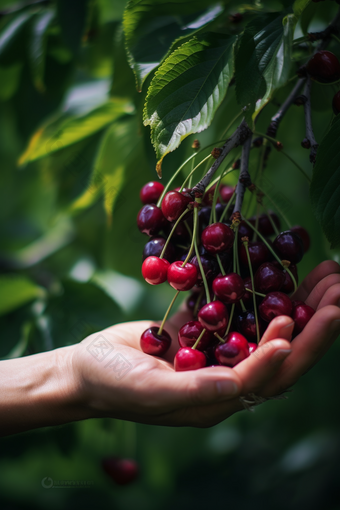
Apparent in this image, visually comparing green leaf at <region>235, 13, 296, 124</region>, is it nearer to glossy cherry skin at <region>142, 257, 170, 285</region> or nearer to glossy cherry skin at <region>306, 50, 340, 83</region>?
glossy cherry skin at <region>306, 50, 340, 83</region>

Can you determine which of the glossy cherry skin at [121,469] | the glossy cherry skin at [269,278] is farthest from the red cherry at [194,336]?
the glossy cherry skin at [121,469]

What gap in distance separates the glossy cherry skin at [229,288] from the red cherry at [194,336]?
0.32 feet

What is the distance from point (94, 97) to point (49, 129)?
33 cm

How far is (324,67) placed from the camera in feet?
2.37

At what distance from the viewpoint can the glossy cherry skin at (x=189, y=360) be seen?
0.74m

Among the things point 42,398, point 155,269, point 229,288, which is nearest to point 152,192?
point 155,269

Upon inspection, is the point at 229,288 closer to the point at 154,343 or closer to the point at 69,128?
the point at 154,343

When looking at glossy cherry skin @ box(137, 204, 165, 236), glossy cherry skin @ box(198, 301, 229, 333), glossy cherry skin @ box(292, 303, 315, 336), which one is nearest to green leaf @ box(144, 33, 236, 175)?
glossy cherry skin @ box(137, 204, 165, 236)

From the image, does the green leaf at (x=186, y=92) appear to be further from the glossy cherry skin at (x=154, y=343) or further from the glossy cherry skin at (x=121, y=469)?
the glossy cherry skin at (x=121, y=469)

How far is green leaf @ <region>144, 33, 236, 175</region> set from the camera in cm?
67

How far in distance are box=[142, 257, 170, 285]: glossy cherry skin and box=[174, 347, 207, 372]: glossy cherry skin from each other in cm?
15

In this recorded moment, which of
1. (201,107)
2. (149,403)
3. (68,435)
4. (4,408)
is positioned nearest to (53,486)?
(68,435)

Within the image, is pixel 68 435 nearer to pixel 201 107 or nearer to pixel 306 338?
pixel 306 338

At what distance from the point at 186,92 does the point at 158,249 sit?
309mm
